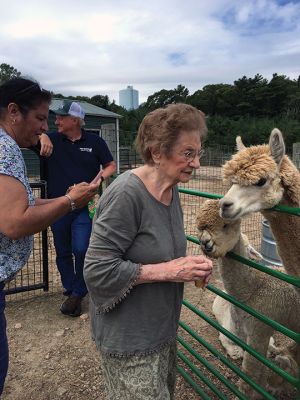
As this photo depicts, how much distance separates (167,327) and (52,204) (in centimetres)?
74

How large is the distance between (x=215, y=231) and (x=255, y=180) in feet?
1.10

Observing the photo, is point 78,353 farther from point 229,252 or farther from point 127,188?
point 127,188

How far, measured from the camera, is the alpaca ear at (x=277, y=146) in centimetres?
196

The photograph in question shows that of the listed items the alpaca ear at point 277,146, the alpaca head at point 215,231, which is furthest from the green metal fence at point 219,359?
the alpaca ear at point 277,146

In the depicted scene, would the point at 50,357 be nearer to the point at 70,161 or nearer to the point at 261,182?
the point at 70,161

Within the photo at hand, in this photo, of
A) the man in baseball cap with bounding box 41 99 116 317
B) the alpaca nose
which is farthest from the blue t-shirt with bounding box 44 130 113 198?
the alpaca nose

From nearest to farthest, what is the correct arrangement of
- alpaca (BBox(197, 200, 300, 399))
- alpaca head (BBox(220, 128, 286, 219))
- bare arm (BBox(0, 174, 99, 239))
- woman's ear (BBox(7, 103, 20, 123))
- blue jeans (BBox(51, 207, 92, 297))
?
bare arm (BBox(0, 174, 99, 239)) → woman's ear (BBox(7, 103, 20, 123)) → alpaca head (BBox(220, 128, 286, 219)) → alpaca (BBox(197, 200, 300, 399)) → blue jeans (BBox(51, 207, 92, 297))

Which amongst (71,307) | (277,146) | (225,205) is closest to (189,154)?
(225,205)

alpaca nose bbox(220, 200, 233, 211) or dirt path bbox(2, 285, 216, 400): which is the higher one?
alpaca nose bbox(220, 200, 233, 211)

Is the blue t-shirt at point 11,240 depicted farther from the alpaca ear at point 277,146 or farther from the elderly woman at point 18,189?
the alpaca ear at point 277,146

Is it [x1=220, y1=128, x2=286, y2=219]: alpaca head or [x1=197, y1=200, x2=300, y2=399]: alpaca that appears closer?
[x1=220, y1=128, x2=286, y2=219]: alpaca head

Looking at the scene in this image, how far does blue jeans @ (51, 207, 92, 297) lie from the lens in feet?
11.8

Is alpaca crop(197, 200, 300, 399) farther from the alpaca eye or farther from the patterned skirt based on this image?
the patterned skirt

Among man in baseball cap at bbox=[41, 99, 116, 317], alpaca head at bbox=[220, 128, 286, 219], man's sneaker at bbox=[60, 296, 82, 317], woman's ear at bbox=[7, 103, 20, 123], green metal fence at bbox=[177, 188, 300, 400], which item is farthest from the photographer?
man's sneaker at bbox=[60, 296, 82, 317]
